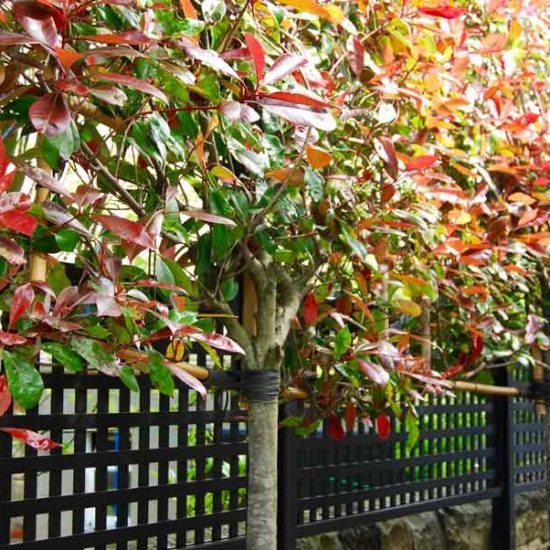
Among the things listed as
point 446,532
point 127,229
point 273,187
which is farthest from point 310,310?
point 446,532

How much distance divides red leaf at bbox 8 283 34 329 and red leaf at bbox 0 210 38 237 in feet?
0.40

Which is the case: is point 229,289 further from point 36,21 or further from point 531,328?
point 531,328

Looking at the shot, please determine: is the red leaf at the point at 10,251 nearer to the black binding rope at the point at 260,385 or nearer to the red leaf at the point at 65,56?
the red leaf at the point at 65,56

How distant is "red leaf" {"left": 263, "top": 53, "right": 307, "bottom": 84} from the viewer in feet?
4.66

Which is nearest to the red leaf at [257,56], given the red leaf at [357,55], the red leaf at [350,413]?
the red leaf at [357,55]

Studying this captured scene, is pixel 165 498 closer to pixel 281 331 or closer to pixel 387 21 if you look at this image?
pixel 281 331

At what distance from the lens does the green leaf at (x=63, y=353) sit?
1405mm

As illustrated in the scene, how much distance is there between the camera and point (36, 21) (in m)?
1.19

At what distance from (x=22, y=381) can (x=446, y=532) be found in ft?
10.1

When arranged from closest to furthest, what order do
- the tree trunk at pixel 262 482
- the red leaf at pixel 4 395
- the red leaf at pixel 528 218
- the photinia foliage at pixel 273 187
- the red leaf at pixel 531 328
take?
the red leaf at pixel 4 395, the photinia foliage at pixel 273 187, the tree trunk at pixel 262 482, the red leaf at pixel 528 218, the red leaf at pixel 531 328

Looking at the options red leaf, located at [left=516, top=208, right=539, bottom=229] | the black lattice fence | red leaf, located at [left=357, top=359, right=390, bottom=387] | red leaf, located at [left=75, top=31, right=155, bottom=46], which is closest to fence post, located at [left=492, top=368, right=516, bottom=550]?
the black lattice fence

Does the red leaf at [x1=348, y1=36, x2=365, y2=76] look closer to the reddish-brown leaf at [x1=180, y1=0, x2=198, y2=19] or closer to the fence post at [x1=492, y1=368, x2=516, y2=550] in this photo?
the reddish-brown leaf at [x1=180, y1=0, x2=198, y2=19]

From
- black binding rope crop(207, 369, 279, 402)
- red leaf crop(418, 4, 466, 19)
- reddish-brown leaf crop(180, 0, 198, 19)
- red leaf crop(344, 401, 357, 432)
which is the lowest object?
red leaf crop(344, 401, 357, 432)

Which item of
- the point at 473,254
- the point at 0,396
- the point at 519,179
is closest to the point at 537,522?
the point at 519,179
